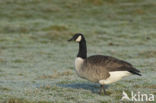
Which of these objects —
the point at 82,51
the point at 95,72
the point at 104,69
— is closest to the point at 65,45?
the point at 82,51

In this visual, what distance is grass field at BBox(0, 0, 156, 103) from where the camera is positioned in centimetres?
1546

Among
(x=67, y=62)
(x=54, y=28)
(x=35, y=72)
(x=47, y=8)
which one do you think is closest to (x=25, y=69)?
(x=35, y=72)

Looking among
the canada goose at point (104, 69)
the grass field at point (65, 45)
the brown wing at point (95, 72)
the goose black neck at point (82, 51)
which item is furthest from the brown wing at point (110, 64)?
the grass field at point (65, 45)

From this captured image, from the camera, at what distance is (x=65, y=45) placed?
104 feet

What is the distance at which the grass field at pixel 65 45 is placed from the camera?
15.5 metres

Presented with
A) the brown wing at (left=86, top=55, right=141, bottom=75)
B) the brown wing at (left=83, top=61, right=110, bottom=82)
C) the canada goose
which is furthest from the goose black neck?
the brown wing at (left=83, top=61, right=110, bottom=82)

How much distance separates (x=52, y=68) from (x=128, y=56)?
6643mm

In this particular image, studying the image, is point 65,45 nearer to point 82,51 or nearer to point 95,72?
point 82,51

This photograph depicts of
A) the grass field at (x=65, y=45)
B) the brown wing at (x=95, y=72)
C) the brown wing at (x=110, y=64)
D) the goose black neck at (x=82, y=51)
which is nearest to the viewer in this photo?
the brown wing at (x=110, y=64)

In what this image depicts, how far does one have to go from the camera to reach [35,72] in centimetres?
2155

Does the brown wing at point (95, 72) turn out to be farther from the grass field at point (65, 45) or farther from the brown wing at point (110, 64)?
the grass field at point (65, 45)

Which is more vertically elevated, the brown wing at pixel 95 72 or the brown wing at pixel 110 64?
the brown wing at pixel 110 64

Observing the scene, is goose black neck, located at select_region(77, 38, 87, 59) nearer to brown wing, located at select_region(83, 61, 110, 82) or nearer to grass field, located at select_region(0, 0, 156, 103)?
brown wing, located at select_region(83, 61, 110, 82)

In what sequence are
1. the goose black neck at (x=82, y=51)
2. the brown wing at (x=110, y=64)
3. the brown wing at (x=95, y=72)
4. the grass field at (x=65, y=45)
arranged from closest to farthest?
the brown wing at (x=110, y=64), the brown wing at (x=95, y=72), the goose black neck at (x=82, y=51), the grass field at (x=65, y=45)
